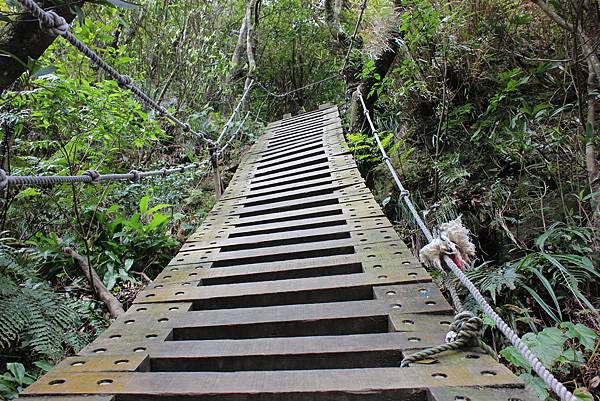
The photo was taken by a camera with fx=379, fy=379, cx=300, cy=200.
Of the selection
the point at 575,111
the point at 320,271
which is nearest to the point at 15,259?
the point at 320,271

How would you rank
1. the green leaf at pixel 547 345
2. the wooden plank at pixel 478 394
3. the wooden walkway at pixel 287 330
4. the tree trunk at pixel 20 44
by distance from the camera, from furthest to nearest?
the tree trunk at pixel 20 44 → the green leaf at pixel 547 345 → the wooden walkway at pixel 287 330 → the wooden plank at pixel 478 394

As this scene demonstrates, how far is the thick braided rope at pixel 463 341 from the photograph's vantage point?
3.16 feet

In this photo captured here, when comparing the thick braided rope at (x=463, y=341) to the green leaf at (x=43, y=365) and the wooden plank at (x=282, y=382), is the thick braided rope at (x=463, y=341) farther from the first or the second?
the green leaf at (x=43, y=365)

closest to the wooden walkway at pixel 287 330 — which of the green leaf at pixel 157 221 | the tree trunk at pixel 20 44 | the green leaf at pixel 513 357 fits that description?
the green leaf at pixel 513 357

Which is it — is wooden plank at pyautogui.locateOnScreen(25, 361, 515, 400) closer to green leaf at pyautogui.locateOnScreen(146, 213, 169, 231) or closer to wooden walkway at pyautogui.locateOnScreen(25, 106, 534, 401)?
wooden walkway at pyautogui.locateOnScreen(25, 106, 534, 401)

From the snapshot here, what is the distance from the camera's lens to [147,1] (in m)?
4.29

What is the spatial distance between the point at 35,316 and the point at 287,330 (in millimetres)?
1278

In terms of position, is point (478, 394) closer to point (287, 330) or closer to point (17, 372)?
point (287, 330)

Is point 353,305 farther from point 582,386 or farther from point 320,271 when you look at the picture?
point 582,386

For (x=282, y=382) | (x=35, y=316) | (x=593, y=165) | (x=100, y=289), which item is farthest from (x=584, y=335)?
(x=100, y=289)

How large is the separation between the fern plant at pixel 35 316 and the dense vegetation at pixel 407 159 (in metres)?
0.01

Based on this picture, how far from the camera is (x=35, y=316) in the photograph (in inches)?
69.3

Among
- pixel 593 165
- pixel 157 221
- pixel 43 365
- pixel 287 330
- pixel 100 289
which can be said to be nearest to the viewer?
pixel 287 330

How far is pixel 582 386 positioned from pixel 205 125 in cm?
453
